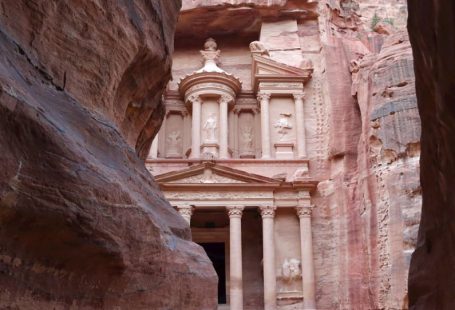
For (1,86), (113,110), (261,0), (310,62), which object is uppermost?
(261,0)

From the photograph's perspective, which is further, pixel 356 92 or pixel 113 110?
pixel 356 92

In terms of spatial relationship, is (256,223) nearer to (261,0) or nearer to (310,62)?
(310,62)

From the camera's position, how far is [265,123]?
21.9m

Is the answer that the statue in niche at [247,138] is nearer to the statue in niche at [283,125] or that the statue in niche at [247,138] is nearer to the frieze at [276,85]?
the statue in niche at [283,125]

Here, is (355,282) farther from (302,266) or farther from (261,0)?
(261,0)

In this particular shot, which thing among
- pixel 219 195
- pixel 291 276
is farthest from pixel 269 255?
pixel 219 195

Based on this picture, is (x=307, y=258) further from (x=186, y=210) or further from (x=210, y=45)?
(x=210, y=45)

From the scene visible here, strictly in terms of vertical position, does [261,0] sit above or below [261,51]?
above

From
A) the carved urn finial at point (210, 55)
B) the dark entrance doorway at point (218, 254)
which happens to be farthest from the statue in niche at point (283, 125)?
the dark entrance doorway at point (218, 254)

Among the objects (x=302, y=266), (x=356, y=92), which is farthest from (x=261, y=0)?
(x=302, y=266)

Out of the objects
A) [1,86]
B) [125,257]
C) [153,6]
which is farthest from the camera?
[153,6]

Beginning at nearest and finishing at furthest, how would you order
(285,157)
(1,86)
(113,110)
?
1. (1,86)
2. (113,110)
3. (285,157)

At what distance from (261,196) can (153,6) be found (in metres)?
15.1

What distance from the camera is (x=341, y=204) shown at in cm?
1888
